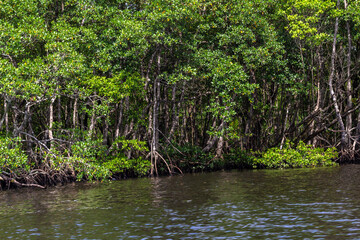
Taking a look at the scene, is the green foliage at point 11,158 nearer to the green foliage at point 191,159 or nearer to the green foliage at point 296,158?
the green foliage at point 191,159

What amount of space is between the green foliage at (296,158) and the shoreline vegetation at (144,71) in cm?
7

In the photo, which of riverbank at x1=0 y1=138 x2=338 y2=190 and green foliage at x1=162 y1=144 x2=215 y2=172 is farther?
green foliage at x1=162 y1=144 x2=215 y2=172

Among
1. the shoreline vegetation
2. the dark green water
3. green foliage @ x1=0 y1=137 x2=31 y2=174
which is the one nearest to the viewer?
the dark green water

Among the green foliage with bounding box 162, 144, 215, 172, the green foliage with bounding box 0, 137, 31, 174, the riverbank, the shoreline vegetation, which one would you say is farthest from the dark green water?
the green foliage with bounding box 162, 144, 215, 172

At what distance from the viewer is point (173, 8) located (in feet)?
91.7

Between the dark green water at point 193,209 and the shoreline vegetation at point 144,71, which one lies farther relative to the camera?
the shoreline vegetation at point 144,71

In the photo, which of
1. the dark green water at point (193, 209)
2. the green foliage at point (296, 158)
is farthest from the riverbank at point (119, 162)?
the dark green water at point (193, 209)

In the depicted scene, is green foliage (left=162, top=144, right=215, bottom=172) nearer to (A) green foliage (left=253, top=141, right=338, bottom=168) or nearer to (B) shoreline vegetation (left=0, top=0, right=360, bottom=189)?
(B) shoreline vegetation (left=0, top=0, right=360, bottom=189)

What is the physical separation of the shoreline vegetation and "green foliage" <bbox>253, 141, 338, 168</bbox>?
0.23 ft

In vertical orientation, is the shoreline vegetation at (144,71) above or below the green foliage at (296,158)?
above

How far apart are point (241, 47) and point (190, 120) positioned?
436 inches

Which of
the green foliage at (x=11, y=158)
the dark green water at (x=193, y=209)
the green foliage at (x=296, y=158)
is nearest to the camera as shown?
the dark green water at (x=193, y=209)

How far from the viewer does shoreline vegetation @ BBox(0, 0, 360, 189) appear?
79.5 ft

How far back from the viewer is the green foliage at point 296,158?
31.5 metres
